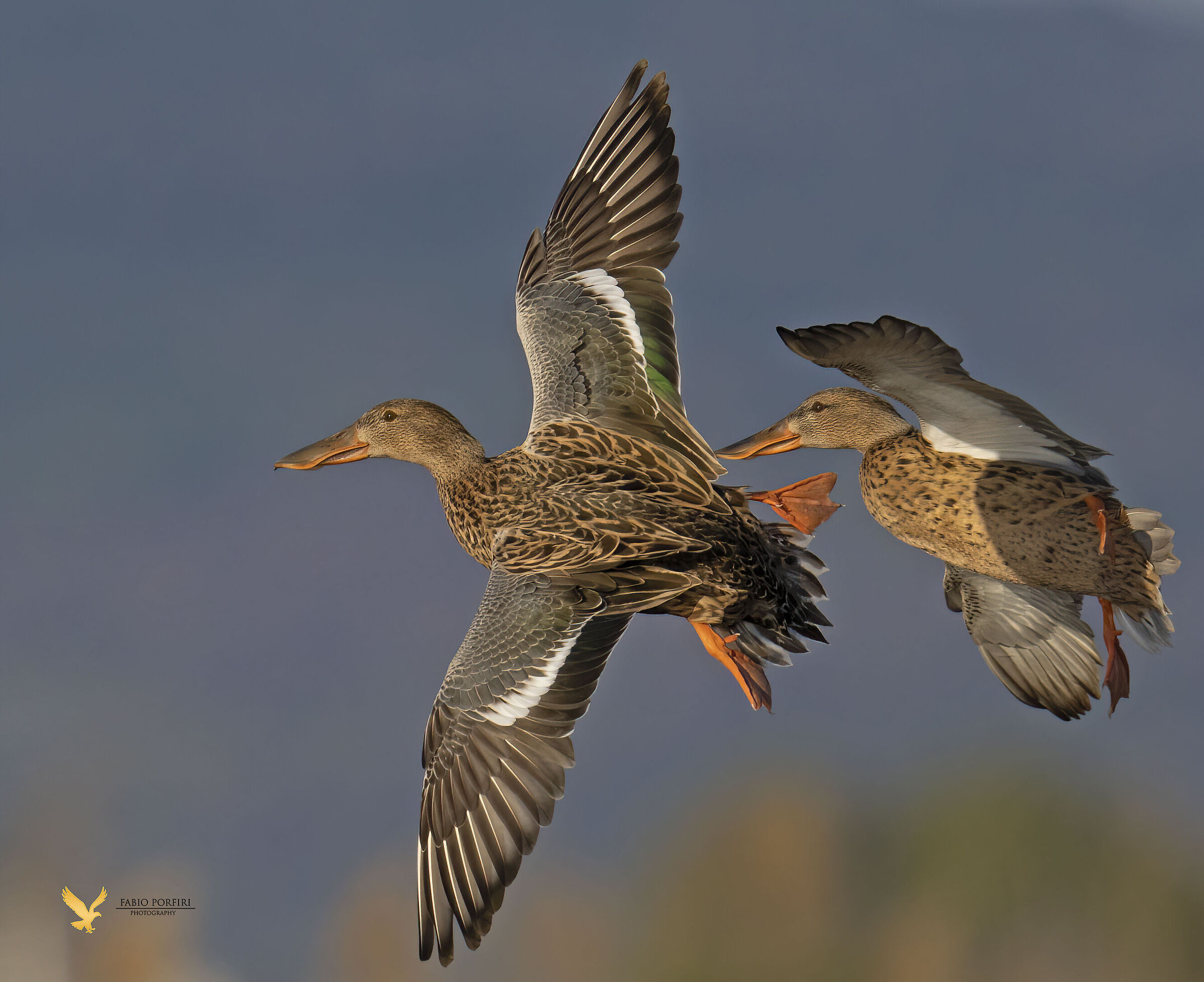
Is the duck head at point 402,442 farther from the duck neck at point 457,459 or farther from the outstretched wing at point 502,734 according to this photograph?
the outstretched wing at point 502,734

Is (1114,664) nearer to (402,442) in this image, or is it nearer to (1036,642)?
(1036,642)

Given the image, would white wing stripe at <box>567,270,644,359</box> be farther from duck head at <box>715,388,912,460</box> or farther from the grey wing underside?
the grey wing underside

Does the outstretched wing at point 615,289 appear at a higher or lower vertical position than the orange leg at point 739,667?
higher

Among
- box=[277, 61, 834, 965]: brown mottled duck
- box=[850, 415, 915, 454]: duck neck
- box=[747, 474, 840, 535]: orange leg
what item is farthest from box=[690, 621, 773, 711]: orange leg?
box=[850, 415, 915, 454]: duck neck

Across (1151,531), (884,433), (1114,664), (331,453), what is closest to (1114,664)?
(1114,664)

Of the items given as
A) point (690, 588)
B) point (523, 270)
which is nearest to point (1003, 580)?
point (690, 588)

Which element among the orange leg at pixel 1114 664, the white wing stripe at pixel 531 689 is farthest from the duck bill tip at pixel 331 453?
the orange leg at pixel 1114 664
